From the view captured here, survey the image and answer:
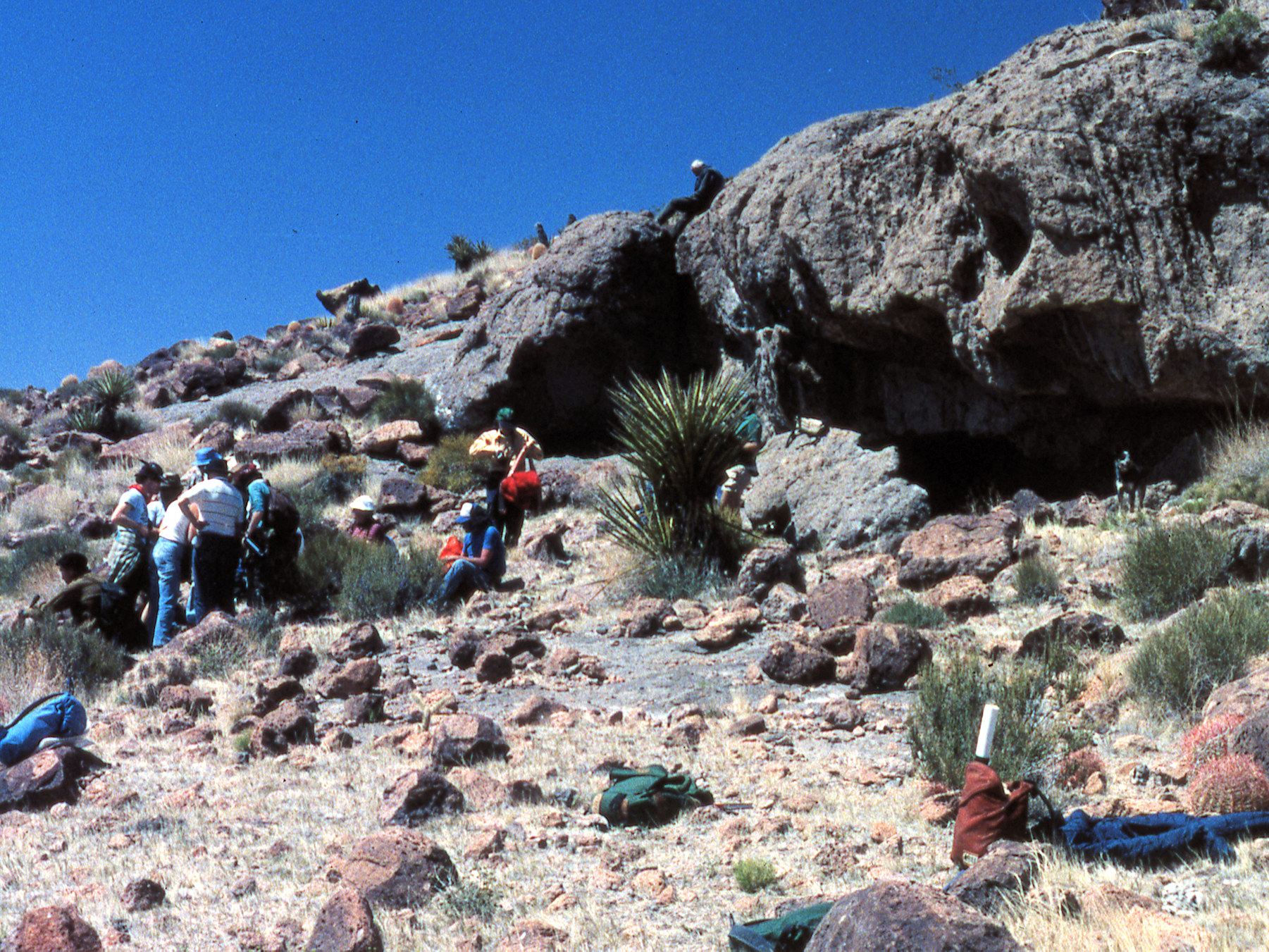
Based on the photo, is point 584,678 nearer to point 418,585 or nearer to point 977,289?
point 418,585

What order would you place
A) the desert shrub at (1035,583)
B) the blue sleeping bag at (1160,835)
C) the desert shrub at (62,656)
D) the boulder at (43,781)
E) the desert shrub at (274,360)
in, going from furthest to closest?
1. the desert shrub at (274,360)
2. the desert shrub at (62,656)
3. the desert shrub at (1035,583)
4. the boulder at (43,781)
5. the blue sleeping bag at (1160,835)

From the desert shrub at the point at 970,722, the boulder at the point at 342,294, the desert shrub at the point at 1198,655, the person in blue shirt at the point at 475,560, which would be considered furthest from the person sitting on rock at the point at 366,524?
the boulder at the point at 342,294

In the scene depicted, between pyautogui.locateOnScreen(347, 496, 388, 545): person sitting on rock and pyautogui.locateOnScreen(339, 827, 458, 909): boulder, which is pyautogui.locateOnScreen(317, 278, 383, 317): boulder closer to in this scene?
pyautogui.locateOnScreen(347, 496, 388, 545): person sitting on rock

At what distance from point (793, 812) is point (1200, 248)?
7.93 metres

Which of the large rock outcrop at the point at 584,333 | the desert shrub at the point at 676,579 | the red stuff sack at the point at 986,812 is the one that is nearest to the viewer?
the red stuff sack at the point at 986,812

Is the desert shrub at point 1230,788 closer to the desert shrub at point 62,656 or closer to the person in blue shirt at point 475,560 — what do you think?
the person in blue shirt at point 475,560

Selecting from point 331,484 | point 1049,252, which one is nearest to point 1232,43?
point 1049,252

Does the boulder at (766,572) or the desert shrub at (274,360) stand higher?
the desert shrub at (274,360)

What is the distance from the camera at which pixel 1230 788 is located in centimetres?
430

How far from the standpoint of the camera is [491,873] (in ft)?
14.9

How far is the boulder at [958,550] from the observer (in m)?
9.17

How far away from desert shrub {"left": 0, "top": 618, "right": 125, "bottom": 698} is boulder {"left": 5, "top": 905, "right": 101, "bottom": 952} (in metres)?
5.02

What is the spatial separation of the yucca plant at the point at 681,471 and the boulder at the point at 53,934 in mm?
7162

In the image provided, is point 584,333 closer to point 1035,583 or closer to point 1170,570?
point 1035,583
